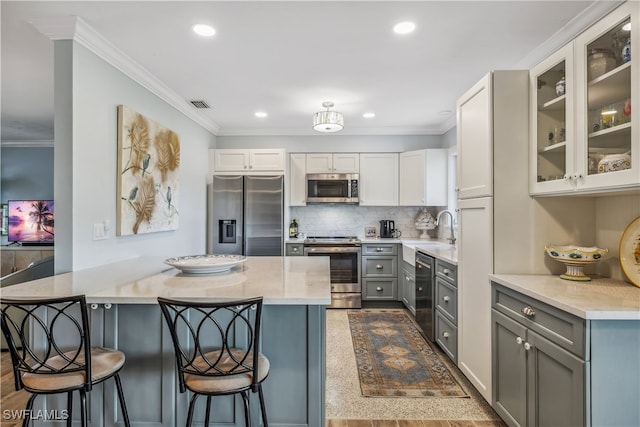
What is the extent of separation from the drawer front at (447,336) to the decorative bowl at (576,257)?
1020mm

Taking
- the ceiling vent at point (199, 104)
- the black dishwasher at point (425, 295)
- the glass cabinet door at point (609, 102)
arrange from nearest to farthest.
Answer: the glass cabinet door at point (609, 102) → the black dishwasher at point (425, 295) → the ceiling vent at point (199, 104)

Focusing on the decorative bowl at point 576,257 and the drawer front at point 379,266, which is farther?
the drawer front at point 379,266

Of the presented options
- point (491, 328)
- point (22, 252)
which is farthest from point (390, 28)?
point (22, 252)

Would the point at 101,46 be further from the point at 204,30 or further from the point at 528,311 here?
the point at 528,311

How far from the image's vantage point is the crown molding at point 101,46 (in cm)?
212

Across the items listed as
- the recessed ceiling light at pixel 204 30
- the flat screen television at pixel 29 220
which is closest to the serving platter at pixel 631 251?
the recessed ceiling light at pixel 204 30

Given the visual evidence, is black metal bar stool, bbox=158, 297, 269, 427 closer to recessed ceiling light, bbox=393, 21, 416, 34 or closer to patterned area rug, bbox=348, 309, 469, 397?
patterned area rug, bbox=348, 309, 469, 397

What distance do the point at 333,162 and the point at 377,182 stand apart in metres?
0.71

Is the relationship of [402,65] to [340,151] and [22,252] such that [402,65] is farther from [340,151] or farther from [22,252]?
[22,252]

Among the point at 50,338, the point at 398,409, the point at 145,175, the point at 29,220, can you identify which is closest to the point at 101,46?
the point at 145,175

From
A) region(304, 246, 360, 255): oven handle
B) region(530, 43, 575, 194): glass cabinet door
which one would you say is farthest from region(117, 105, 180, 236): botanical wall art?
region(530, 43, 575, 194): glass cabinet door

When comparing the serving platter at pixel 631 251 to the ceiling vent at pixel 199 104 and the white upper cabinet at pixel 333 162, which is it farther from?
the ceiling vent at pixel 199 104

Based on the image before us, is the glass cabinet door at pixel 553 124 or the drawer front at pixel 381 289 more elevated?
the glass cabinet door at pixel 553 124

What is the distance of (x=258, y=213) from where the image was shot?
14.4 ft
